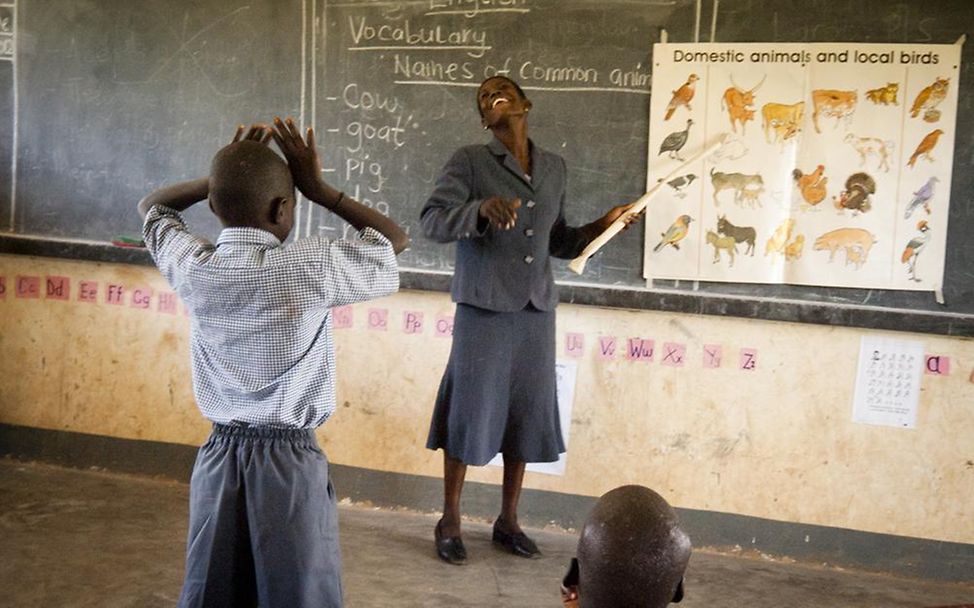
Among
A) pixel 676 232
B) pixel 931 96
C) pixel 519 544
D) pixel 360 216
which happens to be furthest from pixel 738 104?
pixel 360 216

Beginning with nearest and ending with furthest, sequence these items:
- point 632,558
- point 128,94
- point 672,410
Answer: point 632,558 → point 672,410 → point 128,94

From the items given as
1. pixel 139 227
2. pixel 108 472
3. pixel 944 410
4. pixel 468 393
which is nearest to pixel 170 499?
pixel 108 472

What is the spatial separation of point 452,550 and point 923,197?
1.96 m

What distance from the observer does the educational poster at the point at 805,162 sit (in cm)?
354

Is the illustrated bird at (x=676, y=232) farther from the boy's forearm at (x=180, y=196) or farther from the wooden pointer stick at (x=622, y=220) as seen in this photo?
the boy's forearm at (x=180, y=196)

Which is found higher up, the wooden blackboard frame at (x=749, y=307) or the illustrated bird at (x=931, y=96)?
the illustrated bird at (x=931, y=96)

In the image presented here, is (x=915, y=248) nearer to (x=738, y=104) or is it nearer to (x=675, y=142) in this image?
(x=738, y=104)

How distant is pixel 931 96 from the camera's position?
138 inches

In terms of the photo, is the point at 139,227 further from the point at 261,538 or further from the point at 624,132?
the point at 261,538

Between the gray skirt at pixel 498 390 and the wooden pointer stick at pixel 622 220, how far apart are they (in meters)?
0.22

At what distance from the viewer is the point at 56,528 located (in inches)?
145

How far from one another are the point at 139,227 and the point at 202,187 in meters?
2.19

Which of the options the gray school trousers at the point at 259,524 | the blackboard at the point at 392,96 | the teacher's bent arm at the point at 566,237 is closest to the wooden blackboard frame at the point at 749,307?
the blackboard at the point at 392,96

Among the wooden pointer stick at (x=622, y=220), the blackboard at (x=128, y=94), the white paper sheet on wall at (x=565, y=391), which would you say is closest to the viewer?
the wooden pointer stick at (x=622, y=220)
